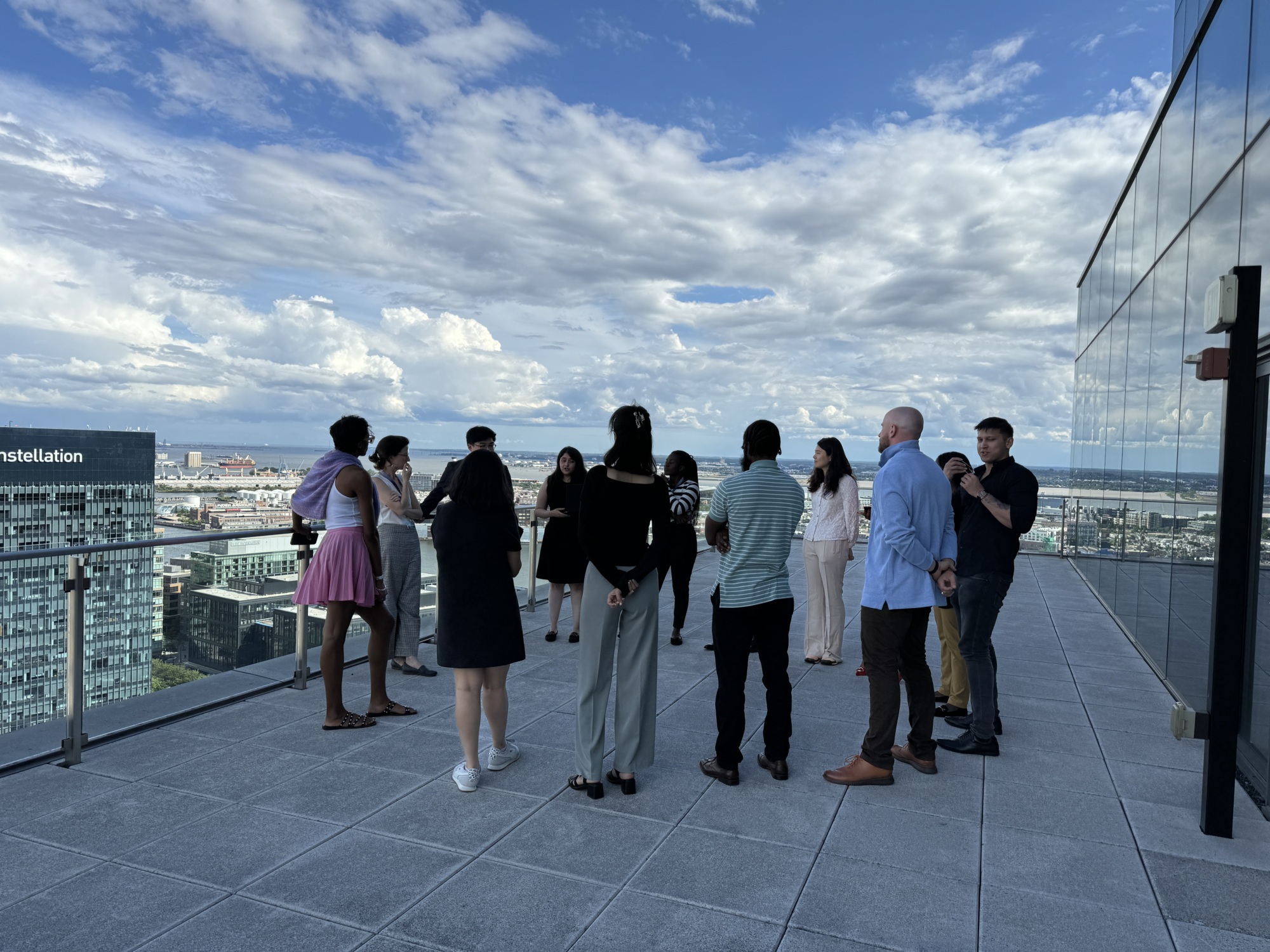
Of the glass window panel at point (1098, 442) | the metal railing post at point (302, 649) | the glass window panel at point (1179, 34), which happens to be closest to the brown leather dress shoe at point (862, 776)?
the metal railing post at point (302, 649)

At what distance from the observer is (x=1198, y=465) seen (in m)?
5.50

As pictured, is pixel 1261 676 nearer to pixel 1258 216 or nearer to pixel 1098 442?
pixel 1258 216

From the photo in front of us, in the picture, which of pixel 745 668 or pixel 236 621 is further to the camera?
pixel 236 621

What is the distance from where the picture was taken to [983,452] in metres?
4.67

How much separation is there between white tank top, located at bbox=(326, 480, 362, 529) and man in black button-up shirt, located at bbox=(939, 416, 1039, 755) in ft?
11.5

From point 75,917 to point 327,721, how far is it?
1.99 m

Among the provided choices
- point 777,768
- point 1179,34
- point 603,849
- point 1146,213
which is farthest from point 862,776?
point 1179,34

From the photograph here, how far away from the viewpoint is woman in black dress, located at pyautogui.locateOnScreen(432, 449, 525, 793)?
3.68 meters

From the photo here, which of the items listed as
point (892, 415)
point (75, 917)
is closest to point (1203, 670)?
point (892, 415)

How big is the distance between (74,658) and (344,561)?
138cm

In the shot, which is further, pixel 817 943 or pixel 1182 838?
pixel 1182 838

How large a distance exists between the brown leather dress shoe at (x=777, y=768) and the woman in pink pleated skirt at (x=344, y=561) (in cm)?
220

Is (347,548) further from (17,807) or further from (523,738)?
(17,807)

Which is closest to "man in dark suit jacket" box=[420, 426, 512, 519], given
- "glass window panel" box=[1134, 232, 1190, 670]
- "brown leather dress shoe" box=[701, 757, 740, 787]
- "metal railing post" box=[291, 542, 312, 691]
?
"metal railing post" box=[291, 542, 312, 691]
